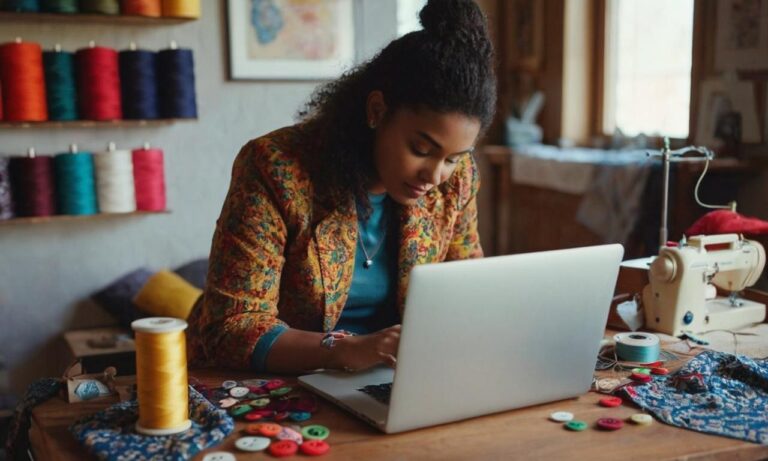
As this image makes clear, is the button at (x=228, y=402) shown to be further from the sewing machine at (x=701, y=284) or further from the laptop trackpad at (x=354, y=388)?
the sewing machine at (x=701, y=284)

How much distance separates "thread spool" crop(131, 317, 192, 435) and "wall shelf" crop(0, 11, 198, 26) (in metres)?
2.19

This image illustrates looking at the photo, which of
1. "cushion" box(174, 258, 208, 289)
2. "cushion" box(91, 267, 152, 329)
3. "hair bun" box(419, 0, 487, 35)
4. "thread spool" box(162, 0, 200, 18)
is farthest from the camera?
"cushion" box(174, 258, 208, 289)

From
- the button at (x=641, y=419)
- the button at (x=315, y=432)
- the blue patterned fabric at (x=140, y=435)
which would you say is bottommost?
the button at (x=641, y=419)

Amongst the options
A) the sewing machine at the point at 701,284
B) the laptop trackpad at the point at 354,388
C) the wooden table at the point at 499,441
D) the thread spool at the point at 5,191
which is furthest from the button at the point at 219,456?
the thread spool at the point at 5,191

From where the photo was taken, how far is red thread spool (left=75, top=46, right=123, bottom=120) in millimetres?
2947

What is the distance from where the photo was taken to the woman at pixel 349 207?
145 centimetres

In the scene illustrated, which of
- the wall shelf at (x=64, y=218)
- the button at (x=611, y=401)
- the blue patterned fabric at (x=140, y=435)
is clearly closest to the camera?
the blue patterned fabric at (x=140, y=435)

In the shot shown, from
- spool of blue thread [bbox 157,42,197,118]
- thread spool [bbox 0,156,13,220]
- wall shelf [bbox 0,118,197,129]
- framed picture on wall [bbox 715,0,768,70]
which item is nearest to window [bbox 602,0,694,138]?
framed picture on wall [bbox 715,0,768,70]

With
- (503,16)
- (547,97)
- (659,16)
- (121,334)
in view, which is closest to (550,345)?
(121,334)

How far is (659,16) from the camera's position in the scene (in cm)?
400

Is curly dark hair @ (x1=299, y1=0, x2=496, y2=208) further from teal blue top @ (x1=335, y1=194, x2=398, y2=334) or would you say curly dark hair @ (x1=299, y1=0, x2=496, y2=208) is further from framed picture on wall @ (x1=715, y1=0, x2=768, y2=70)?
framed picture on wall @ (x1=715, y1=0, x2=768, y2=70)

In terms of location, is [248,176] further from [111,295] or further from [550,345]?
[111,295]

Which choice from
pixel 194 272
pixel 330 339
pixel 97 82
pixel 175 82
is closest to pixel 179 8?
pixel 175 82

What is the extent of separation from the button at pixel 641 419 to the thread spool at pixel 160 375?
66cm
